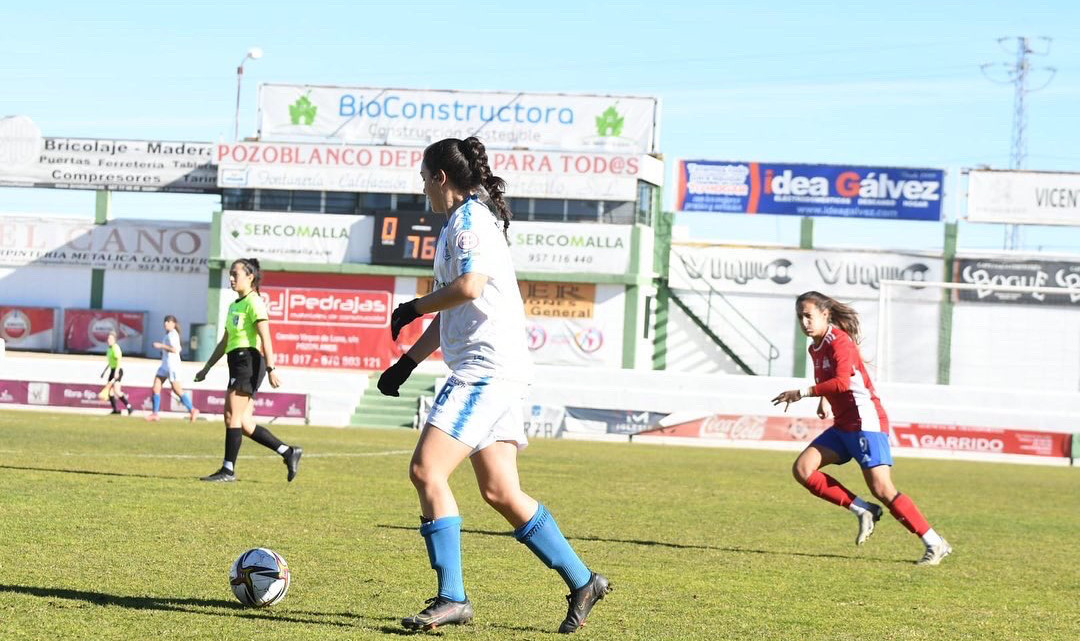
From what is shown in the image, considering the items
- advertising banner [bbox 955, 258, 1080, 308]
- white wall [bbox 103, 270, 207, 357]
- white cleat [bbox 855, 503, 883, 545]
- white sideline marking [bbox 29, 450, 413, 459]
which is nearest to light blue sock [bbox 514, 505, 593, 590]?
white cleat [bbox 855, 503, 883, 545]

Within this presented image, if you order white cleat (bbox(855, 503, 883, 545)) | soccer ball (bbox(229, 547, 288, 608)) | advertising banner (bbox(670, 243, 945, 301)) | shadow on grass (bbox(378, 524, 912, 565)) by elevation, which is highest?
advertising banner (bbox(670, 243, 945, 301))

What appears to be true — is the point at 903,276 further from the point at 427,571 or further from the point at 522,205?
the point at 427,571

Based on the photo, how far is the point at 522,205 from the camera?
150 ft

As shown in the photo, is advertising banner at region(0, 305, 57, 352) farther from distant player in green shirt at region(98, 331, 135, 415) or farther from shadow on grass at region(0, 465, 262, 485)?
shadow on grass at region(0, 465, 262, 485)

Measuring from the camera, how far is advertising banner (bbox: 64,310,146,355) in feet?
168

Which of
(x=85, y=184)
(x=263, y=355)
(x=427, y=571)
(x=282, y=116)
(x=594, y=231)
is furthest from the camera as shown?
(x=85, y=184)

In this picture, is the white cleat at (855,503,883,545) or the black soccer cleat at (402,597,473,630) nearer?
the black soccer cleat at (402,597,473,630)

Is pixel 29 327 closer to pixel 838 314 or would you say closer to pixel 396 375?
pixel 838 314

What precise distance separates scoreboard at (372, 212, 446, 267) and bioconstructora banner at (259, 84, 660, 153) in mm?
3529

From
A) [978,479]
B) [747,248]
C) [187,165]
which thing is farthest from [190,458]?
[187,165]

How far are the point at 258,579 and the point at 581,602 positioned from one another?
4.96ft

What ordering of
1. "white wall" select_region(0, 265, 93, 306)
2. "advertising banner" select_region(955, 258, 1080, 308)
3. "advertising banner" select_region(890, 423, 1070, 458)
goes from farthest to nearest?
"white wall" select_region(0, 265, 93, 306) → "advertising banner" select_region(955, 258, 1080, 308) → "advertising banner" select_region(890, 423, 1070, 458)

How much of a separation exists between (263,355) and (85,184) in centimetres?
4022

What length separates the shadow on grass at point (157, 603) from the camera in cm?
685
